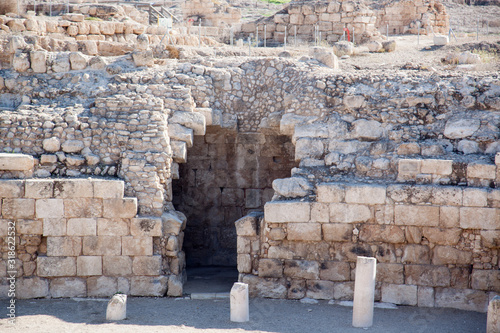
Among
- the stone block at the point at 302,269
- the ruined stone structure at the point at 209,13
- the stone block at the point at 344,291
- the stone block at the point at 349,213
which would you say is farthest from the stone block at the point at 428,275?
the ruined stone structure at the point at 209,13

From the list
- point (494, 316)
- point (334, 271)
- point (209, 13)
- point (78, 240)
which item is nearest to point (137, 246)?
point (78, 240)

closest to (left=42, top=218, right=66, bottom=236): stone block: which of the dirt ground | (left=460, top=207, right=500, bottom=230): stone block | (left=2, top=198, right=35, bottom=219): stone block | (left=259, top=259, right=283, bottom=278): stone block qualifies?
(left=2, top=198, right=35, bottom=219): stone block

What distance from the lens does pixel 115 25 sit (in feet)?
51.7

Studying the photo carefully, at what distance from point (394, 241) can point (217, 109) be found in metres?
3.98

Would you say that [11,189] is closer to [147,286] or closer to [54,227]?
[54,227]

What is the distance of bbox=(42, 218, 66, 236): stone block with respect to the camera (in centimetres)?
861

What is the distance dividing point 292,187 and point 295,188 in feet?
0.17

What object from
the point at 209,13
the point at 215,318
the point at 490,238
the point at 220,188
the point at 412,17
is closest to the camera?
the point at 215,318

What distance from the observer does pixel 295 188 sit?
8711mm

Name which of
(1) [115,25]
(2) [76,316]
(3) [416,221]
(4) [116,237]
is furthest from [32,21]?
(3) [416,221]

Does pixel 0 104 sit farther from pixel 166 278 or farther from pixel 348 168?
pixel 348 168

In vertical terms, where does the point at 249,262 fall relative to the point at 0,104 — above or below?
below

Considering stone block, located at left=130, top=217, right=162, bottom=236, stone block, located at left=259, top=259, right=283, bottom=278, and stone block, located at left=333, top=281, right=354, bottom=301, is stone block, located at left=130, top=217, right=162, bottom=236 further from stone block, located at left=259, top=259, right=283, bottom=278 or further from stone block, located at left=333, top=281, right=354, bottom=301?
stone block, located at left=333, top=281, right=354, bottom=301

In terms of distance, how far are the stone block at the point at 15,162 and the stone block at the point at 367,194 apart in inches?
204
